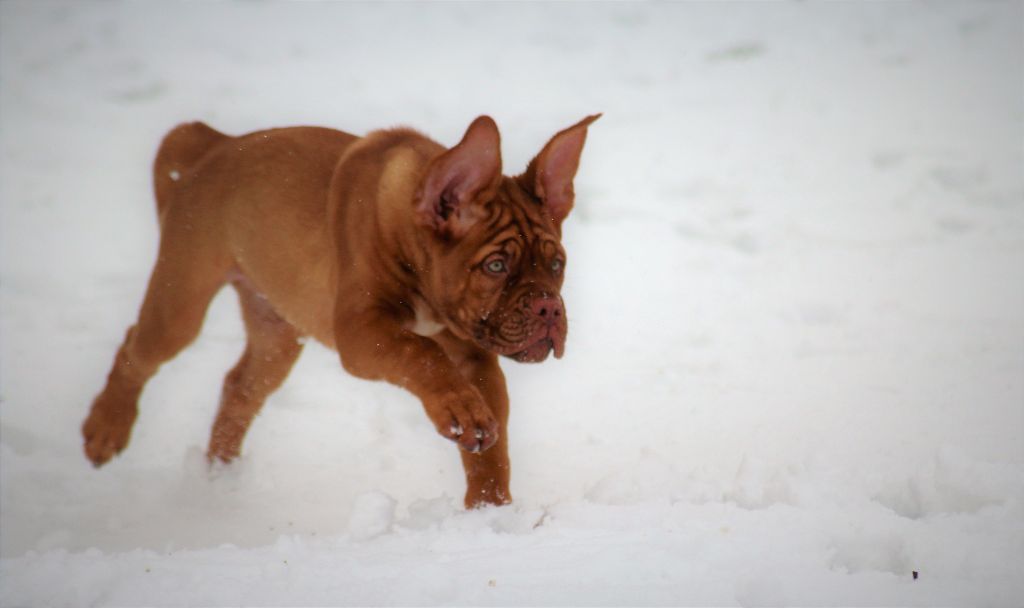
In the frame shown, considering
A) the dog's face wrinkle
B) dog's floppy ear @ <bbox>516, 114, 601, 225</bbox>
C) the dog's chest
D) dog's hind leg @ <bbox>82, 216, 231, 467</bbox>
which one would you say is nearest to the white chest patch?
the dog's chest

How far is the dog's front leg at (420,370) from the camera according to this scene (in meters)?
3.03

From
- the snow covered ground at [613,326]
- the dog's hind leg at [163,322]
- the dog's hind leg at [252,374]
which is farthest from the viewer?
the dog's hind leg at [252,374]

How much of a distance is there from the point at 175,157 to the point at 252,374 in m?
1.22

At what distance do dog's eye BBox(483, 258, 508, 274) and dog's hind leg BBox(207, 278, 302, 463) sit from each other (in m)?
1.97

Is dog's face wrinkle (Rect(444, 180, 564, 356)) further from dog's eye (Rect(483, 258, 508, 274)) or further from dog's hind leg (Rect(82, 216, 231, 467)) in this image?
dog's hind leg (Rect(82, 216, 231, 467))

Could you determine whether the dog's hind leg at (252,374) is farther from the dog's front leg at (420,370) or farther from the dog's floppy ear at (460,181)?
the dog's floppy ear at (460,181)

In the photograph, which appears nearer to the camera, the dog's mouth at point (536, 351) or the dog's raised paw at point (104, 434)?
the dog's mouth at point (536, 351)

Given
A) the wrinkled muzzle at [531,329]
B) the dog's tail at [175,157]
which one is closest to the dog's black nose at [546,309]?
the wrinkled muzzle at [531,329]

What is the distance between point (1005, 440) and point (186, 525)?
379cm

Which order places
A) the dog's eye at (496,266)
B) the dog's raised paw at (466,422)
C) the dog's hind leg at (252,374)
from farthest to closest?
the dog's hind leg at (252,374)
the dog's eye at (496,266)
the dog's raised paw at (466,422)

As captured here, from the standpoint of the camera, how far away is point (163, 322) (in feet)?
14.8

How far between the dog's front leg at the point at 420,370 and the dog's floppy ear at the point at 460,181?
425mm

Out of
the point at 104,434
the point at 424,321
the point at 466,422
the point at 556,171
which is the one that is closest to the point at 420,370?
the point at 466,422

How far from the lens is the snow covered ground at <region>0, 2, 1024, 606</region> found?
2.66 metres
